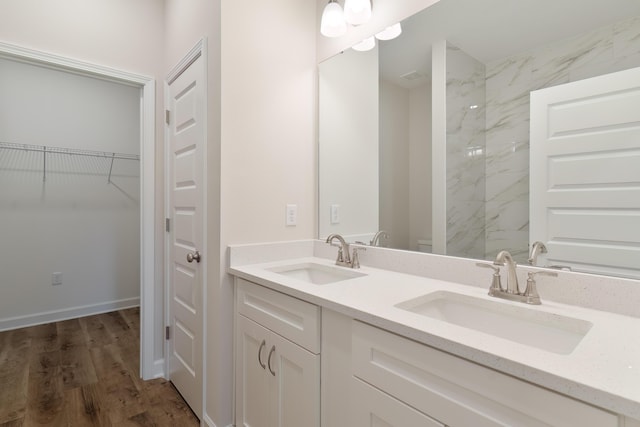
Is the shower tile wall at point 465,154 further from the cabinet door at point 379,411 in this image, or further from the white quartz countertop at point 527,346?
the cabinet door at point 379,411

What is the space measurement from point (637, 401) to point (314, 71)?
1938 millimetres

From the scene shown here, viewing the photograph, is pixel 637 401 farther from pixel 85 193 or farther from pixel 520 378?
pixel 85 193

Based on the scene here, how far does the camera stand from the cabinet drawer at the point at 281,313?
1138 millimetres

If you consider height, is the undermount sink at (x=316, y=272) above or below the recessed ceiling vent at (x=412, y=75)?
below

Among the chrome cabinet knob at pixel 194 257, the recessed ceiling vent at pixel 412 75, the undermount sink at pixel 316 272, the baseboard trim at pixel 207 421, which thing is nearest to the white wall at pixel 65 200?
the chrome cabinet knob at pixel 194 257

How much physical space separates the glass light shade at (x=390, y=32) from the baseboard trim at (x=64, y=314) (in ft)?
12.1

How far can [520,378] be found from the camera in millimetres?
635

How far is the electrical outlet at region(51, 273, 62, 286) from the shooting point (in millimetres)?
3176

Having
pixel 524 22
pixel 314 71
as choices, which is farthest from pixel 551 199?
pixel 314 71

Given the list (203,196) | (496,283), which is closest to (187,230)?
(203,196)

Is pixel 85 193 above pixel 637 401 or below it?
above

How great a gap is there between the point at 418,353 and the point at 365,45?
157cm

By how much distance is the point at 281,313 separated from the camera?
1.29 m

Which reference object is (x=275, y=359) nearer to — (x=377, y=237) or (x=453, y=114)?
(x=377, y=237)
